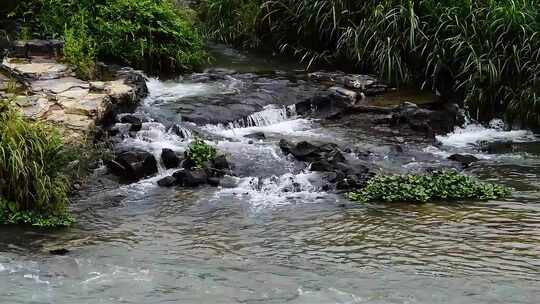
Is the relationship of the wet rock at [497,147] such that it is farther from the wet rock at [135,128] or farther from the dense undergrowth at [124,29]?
the dense undergrowth at [124,29]

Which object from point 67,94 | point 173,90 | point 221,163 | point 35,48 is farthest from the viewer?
point 173,90

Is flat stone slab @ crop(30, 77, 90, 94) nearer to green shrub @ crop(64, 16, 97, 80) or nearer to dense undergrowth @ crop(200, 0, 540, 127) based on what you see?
green shrub @ crop(64, 16, 97, 80)

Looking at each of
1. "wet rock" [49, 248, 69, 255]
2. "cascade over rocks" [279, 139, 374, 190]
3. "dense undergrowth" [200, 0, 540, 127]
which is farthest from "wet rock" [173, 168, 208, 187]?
"dense undergrowth" [200, 0, 540, 127]

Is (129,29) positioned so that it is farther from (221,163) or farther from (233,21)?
(221,163)

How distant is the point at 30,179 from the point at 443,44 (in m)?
7.54

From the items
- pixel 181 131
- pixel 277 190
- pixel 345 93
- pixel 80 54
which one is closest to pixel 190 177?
pixel 277 190

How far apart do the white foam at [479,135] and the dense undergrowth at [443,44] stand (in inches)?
8.2

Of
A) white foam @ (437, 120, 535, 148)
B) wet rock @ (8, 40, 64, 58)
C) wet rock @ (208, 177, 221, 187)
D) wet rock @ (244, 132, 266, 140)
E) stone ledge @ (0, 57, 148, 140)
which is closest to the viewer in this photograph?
wet rock @ (208, 177, 221, 187)

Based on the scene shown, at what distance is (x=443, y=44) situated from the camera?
489 inches

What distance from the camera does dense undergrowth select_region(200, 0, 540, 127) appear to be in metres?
11.7

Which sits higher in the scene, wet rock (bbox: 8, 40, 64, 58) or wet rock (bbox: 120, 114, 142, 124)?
wet rock (bbox: 8, 40, 64, 58)

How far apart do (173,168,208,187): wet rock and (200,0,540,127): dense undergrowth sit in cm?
509

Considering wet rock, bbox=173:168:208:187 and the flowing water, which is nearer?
the flowing water

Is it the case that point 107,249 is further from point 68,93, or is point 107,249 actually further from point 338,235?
point 68,93
